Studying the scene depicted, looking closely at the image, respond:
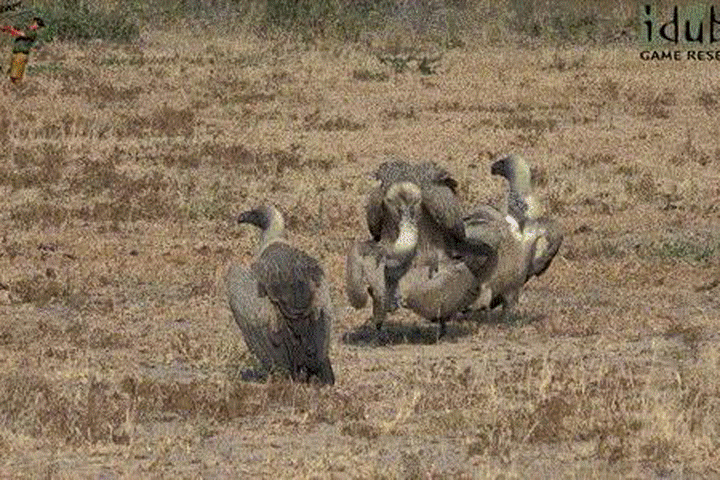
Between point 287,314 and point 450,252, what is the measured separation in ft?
7.57

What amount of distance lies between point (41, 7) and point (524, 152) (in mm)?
11794

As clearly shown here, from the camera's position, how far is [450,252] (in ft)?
40.5

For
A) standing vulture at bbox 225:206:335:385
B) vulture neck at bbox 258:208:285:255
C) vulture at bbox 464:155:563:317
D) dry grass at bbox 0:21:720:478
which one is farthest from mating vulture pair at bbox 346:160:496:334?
standing vulture at bbox 225:206:335:385

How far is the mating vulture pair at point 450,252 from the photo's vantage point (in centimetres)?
1208

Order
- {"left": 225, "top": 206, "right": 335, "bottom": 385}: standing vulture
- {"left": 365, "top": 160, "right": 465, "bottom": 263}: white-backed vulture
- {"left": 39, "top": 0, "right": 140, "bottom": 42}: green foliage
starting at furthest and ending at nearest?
{"left": 39, "top": 0, "right": 140, "bottom": 42}: green foliage
{"left": 365, "top": 160, "right": 465, "bottom": 263}: white-backed vulture
{"left": 225, "top": 206, "right": 335, "bottom": 385}: standing vulture

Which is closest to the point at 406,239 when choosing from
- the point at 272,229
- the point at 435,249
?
the point at 435,249

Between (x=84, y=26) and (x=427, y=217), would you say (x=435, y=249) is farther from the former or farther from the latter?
(x=84, y=26)

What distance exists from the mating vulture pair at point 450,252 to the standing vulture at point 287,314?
57.7 inches

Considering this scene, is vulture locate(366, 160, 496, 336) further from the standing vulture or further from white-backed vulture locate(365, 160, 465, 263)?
the standing vulture

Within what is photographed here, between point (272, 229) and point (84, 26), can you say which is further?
point (84, 26)

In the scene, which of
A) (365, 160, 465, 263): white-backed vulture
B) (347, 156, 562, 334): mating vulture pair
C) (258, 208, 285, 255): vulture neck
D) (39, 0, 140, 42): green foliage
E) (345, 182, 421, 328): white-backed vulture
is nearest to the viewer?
(258, 208, 285, 255): vulture neck

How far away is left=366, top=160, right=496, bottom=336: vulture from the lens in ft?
39.7

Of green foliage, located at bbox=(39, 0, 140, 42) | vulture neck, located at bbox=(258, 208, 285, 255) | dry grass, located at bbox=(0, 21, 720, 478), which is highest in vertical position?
green foliage, located at bbox=(39, 0, 140, 42)

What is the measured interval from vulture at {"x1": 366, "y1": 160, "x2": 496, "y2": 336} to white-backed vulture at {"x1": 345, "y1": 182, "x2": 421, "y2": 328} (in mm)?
62
